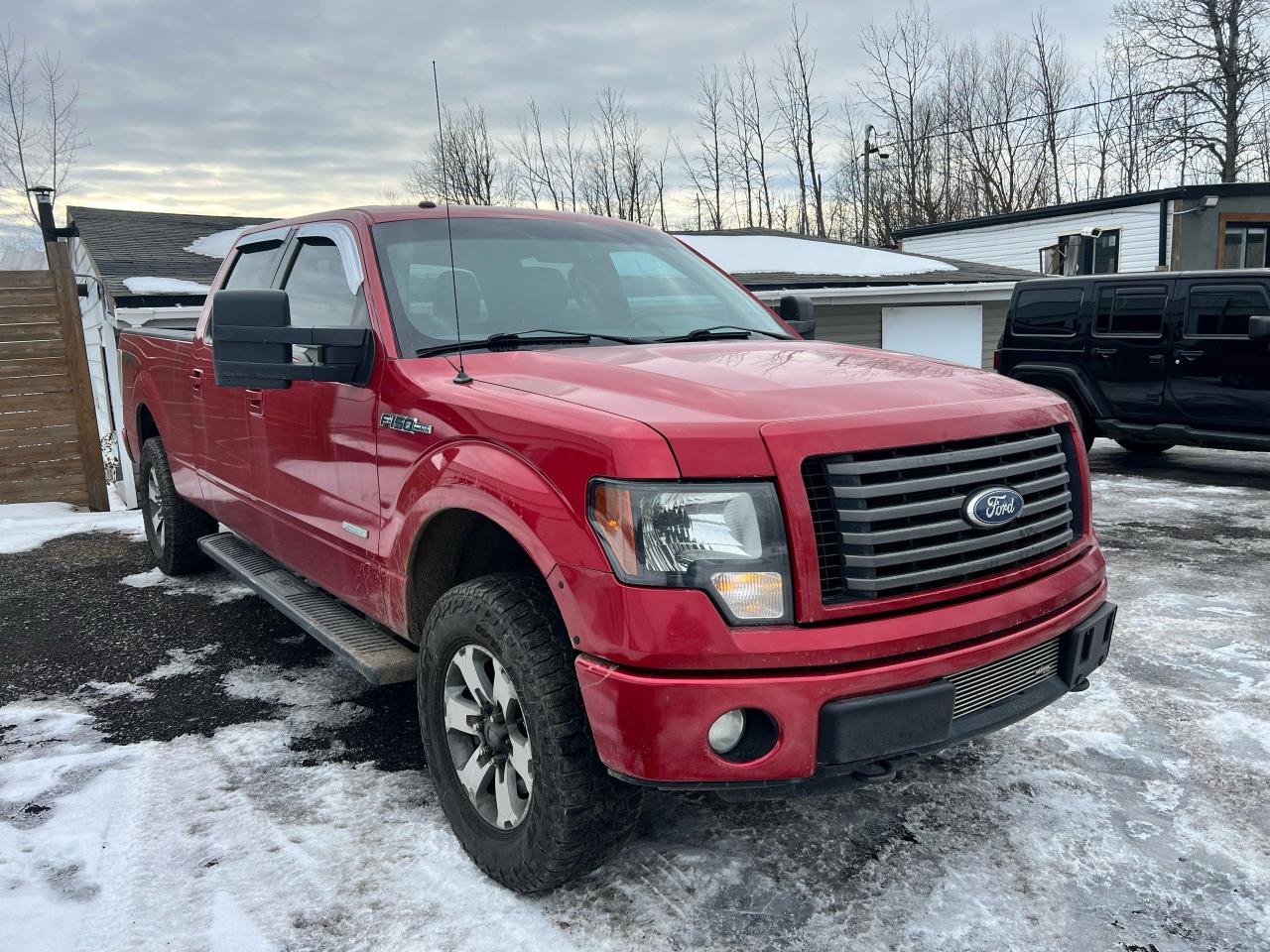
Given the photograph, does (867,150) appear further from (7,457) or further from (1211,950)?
(1211,950)

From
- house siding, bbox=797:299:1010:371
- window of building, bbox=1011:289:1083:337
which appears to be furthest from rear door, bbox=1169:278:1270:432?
house siding, bbox=797:299:1010:371

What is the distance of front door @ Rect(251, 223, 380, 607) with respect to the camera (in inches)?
129

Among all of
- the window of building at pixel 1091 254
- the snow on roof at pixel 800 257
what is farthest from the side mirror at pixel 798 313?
the window of building at pixel 1091 254

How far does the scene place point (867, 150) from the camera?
29.7m

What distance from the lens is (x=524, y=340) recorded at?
3258 millimetres

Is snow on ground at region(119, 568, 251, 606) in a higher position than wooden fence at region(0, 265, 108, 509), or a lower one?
lower

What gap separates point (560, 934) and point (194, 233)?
13.1 metres

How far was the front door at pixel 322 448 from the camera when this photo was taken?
327 centimetres

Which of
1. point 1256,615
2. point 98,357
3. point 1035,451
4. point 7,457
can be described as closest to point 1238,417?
point 1256,615

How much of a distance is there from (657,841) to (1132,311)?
863 cm

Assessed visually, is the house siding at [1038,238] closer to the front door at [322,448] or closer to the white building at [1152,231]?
the white building at [1152,231]

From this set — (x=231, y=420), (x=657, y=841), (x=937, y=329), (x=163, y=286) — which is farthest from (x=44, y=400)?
(x=937, y=329)

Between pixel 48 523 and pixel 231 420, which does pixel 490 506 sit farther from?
pixel 48 523

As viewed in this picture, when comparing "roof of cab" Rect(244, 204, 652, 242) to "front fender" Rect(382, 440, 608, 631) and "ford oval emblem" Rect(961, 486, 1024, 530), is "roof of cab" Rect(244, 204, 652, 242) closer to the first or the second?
"front fender" Rect(382, 440, 608, 631)
